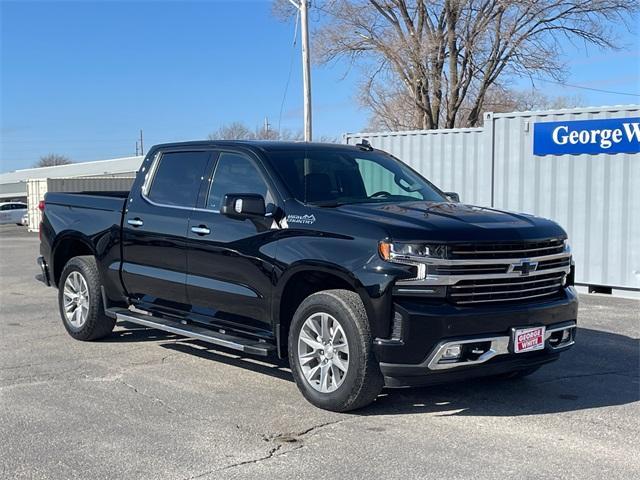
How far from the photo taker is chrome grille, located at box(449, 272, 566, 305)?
17.0 ft

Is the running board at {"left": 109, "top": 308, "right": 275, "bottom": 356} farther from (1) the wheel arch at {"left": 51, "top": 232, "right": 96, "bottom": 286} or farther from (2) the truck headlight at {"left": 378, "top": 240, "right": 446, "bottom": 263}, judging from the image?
(2) the truck headlight at {"left": 378, "top": 240, "right": 446, "bottom": 263}

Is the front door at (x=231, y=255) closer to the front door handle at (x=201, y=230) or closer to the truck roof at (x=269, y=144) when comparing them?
the front door handle at (x=201, y=230)

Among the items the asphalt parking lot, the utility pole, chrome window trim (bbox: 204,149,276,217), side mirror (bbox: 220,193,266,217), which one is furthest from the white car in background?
side mirror (bbox: 220,193,266,217)

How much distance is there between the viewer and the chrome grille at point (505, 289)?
5.17 m

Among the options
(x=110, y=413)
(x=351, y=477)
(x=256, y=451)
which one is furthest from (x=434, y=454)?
(x=110, y=413)

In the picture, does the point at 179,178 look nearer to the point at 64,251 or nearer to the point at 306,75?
the point at 64,251

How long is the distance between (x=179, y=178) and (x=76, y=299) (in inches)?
80.1

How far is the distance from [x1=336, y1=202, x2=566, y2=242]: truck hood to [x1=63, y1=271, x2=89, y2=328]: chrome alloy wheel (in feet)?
11.3

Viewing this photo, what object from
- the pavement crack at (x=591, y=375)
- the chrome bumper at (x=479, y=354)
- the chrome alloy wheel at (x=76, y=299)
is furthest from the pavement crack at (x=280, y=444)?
the chrome alloy wheel at (x=76, y=299)

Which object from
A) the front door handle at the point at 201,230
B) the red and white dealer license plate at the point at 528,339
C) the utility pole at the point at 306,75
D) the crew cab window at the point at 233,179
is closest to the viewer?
the red and white dealer license plate at the point at 528,339

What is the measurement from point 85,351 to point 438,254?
414cm

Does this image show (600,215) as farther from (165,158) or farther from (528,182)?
(165,158)

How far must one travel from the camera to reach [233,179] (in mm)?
6559

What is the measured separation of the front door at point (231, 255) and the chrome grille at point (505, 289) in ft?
4.97
